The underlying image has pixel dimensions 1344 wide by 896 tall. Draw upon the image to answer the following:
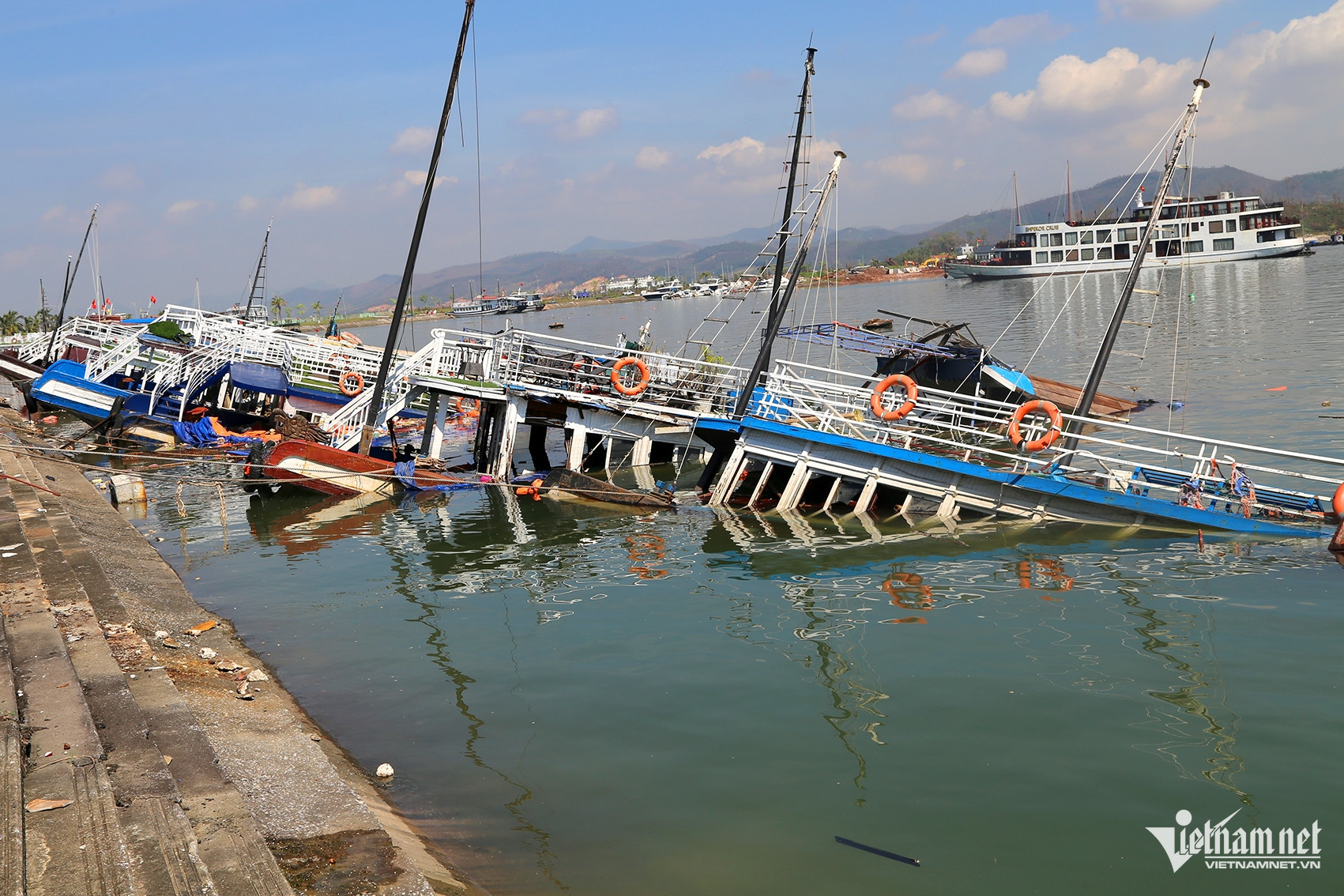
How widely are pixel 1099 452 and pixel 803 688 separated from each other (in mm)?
18526

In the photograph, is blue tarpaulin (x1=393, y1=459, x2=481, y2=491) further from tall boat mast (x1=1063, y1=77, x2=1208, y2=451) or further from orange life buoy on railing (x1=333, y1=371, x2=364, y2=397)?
tall boat mast (x1=1063, y1=77, x2=1208, y2=451)

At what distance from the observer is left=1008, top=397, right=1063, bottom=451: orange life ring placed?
58.1 ft

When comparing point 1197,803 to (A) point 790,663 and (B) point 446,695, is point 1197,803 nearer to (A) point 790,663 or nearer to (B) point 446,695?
(A) point 790,663

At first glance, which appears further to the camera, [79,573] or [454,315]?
[454,315]

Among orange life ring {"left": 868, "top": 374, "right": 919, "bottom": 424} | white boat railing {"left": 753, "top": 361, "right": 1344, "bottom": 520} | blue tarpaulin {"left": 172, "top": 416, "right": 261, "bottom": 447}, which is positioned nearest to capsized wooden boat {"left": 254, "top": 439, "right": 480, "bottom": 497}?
blue tarpaulin {"left": 172, "top": 416, "right": 261, "bottom": 447}

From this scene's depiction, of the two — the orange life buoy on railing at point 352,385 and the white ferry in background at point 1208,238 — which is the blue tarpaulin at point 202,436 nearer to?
the orange life buoy on railing at point 352,385

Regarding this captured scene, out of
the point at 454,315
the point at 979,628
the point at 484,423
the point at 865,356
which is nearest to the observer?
the point at 979,628

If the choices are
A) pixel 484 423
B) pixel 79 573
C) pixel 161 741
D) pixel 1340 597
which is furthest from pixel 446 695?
pixel 484 423

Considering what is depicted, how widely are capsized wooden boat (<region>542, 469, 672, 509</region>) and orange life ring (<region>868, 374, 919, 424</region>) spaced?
5218 millimetres

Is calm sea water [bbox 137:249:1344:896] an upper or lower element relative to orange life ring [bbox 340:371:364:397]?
lower

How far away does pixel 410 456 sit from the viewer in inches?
1045

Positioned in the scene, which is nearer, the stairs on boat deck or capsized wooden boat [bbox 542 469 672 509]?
the stairs on boat deck

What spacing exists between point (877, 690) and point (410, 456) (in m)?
18.9

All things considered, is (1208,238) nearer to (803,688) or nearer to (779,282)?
(779,282)
